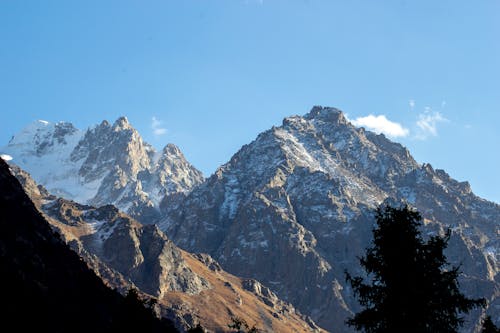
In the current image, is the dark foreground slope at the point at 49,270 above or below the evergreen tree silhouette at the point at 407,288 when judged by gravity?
below

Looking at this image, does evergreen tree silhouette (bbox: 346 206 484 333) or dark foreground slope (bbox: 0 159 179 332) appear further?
dark foreground slope (bbox: 0 159 179 332)

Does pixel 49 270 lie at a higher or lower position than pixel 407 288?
lower

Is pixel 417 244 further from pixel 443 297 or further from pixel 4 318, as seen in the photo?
Result: pixel 4 318

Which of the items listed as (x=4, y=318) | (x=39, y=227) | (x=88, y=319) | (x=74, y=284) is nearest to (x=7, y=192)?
(x=39, y=227)

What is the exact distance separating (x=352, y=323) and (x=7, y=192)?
10441 centimetres

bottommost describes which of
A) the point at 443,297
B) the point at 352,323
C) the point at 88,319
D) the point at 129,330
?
the point at 88,319

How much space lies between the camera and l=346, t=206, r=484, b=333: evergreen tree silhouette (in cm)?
3425

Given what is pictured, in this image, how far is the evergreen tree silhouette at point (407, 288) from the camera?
3425cm

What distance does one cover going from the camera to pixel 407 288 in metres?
34.7

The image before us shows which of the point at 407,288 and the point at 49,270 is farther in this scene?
the point at 49,270

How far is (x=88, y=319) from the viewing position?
103m

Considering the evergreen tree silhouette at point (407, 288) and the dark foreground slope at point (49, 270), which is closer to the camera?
the evergreen tree silhouette at point (407, 288)

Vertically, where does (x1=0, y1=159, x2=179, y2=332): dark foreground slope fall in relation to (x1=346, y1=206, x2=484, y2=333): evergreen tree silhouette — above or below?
below

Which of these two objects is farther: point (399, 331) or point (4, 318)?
point (4, 318)
